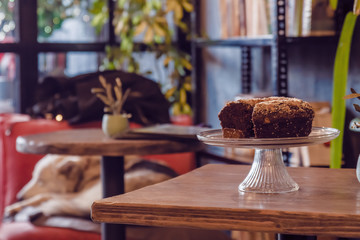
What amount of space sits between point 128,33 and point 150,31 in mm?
187

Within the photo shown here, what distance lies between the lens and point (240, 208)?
0.96 m

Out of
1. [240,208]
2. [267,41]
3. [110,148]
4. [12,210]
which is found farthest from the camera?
[12,210]

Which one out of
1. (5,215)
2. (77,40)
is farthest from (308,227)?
(77,40)

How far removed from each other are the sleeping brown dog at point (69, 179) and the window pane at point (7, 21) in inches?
29.3

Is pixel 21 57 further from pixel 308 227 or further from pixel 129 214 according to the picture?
pixel 308 227

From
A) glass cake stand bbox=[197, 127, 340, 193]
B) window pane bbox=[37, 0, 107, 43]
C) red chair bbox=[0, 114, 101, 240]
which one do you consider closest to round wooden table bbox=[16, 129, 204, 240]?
red chair bbox=[0, 114, 101, 240]

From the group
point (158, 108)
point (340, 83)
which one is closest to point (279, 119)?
point (340, 83)

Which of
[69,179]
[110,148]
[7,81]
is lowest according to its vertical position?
[69,179]

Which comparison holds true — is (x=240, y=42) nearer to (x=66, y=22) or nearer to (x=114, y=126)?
(x=114, y=126)

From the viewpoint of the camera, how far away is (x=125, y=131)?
82.7 inches

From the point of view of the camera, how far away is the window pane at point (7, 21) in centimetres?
306

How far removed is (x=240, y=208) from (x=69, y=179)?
5.54 ft

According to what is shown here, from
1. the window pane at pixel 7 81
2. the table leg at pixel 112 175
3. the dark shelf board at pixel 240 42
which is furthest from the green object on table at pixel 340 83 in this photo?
the window pane at pixel 7 81

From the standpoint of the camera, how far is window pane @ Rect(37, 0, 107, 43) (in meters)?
3.19
